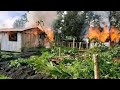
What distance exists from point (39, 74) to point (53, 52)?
1.27 ft

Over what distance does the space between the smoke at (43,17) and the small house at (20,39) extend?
0.11 m

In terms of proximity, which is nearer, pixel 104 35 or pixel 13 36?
pixel 104 35

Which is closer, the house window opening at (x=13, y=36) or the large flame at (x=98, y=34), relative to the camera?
the large flame at (x=98, y=34)

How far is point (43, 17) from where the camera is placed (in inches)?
240

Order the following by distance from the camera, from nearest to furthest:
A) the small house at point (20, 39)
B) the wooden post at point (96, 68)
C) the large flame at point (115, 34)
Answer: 1. the wooden post at point (96, 68)
2. the large flame at point (115, 34)
3. the small house at point (20, 39)

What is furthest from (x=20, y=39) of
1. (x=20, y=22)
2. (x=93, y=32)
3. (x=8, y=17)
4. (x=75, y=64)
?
(x=93, y=32)

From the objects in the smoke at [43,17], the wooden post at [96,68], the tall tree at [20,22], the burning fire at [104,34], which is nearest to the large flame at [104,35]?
the burning fire at [104,34]

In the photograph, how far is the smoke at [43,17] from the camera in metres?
6.07

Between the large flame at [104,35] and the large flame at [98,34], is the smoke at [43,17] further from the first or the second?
the large flame at [104,35]

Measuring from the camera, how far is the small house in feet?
20.6

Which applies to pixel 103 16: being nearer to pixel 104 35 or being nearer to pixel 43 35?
pixel 104 35

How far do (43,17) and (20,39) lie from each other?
1.81 ft

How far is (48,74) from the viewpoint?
6168 mm
